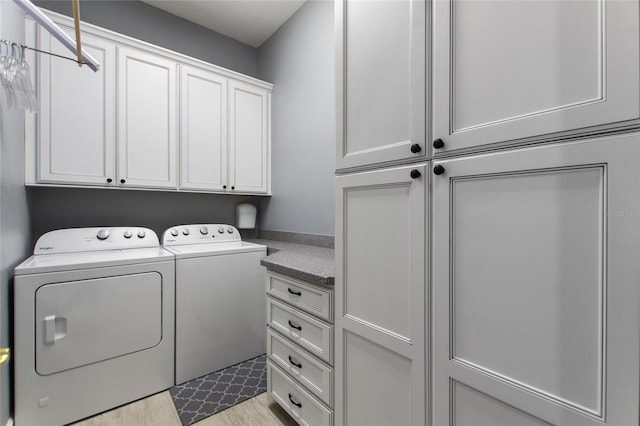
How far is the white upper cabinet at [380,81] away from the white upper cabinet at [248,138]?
164 centimetres

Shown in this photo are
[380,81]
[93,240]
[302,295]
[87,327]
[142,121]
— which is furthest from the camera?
[142,121]

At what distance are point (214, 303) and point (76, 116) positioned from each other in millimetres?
1562

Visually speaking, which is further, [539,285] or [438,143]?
[438,143]

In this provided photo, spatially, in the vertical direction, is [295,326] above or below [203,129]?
below

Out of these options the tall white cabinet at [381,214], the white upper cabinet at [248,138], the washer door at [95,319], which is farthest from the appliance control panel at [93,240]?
the tall white cabinet at [381,214]

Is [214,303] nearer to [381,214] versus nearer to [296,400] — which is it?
[296,400]

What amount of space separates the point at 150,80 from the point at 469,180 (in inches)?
92.7

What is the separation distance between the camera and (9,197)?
4.58 feet

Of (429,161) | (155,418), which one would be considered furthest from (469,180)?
(155,418)

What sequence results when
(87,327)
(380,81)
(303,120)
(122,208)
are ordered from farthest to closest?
1. (303,120)
2. (122,208)
3. (87,327)
4. (380,81)

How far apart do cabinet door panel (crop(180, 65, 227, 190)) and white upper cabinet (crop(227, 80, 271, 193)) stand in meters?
0.08

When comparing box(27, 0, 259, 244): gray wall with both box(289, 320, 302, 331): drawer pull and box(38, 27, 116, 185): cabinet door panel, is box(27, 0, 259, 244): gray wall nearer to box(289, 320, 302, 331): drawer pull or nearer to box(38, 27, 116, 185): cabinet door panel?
box(38, 27, 116, 185): cabinet door panel

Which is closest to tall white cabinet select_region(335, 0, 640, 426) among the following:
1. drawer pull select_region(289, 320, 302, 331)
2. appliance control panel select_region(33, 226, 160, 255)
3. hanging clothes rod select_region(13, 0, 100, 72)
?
drawer pull select_region(289, 320, 302, 331)

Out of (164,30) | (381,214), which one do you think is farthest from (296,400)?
(164,30)
